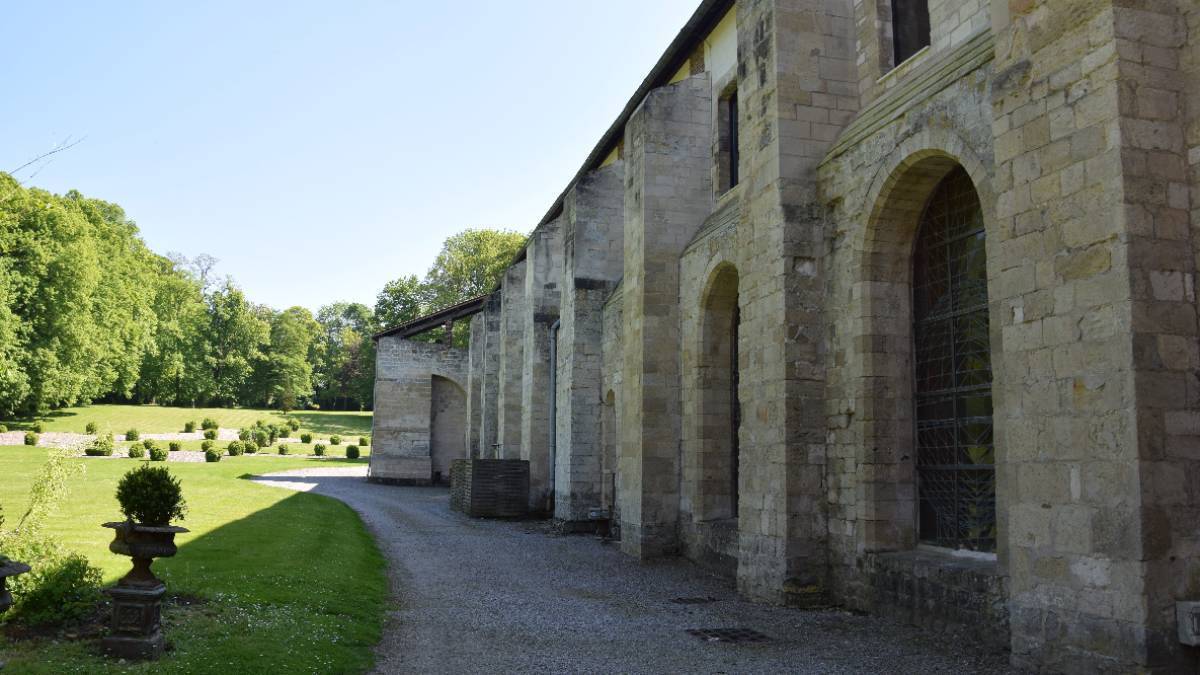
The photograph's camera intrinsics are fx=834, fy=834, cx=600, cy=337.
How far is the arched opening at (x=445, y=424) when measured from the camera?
3644 centimetres

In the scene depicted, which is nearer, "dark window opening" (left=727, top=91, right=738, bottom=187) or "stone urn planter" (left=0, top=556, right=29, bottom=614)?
"stone urn planter" (left=0, top=556, right=29, bottom=614)

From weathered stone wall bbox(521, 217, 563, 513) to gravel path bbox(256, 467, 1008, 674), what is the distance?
7295 millimetres

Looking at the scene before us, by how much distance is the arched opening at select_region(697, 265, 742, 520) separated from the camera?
1291 centimetres

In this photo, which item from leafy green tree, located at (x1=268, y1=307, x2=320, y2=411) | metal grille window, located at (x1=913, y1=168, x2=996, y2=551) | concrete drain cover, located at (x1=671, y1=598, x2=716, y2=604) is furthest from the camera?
leafy green tree, located at (x1=268, y1=307, x2=320, y2=411)

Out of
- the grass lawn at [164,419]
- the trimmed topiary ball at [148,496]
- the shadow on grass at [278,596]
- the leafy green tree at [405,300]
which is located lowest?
the shadow on grass at [278,596]

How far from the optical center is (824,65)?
9992mm

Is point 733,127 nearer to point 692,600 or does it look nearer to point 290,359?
point 692,600

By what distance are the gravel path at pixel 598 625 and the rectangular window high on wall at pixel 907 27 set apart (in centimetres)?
636

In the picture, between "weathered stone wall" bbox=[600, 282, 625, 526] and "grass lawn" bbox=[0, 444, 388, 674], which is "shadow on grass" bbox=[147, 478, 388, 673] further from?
"weathered stone wall" bbox=[600, 282, 625, 526]

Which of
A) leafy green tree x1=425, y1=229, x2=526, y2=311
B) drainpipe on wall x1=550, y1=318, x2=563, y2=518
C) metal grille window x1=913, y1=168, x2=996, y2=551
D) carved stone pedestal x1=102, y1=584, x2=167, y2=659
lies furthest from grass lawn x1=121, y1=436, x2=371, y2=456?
metal grille window x1=913, y1=168, x2=996, y2=551

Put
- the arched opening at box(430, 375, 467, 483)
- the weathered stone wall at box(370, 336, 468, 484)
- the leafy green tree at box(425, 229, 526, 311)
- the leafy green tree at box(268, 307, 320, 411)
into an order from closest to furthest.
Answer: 1. the weathered stone wall at box(370, 336, 468, 484)
2. the arched opening at box(430, 375, 467, 483)
3. the leafy green tree at box(425, 229, 526, 311)
4. the leafy green tree at box(268, 307, 320, 411)

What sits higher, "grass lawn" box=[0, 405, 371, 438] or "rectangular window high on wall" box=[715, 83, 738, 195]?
"rectangular window high on wall" box=[715, 83, 738, 195]

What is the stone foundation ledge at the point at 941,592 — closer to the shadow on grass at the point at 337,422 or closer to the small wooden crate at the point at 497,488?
the small wooden crate at the point at 497,488

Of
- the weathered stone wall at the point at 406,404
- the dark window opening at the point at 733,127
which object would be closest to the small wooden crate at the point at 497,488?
the dark window opening at the point at 733,127
